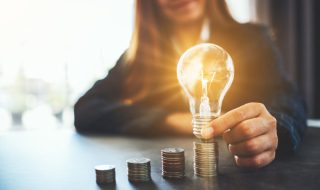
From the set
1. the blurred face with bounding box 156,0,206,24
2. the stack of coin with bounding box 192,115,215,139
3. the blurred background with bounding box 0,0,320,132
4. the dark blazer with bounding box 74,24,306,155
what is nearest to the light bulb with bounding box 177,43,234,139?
the stack of coin with bounding box 192,115,215,139

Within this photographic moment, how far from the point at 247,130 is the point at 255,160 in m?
0.07

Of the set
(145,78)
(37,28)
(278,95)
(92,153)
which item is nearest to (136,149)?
(92,153)

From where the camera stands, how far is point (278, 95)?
55.5 inches

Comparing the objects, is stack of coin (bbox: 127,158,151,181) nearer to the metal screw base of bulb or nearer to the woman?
the metal screw base of bulb

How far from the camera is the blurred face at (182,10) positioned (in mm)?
1650

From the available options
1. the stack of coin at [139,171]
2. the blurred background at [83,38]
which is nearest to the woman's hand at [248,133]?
the stack of coin at [139,171]

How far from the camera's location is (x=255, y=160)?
0.77 metres

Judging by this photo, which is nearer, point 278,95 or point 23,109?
point 278,95

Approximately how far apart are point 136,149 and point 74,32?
1859mm

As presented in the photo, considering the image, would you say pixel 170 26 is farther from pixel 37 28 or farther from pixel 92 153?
pixel 37 28

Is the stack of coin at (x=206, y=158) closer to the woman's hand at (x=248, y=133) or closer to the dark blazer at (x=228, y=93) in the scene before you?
the woman's hand at (x=248, y=133)

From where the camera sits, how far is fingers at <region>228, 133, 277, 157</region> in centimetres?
75

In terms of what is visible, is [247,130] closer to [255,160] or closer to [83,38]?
[255,160]

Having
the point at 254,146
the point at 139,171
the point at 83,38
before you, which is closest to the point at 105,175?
the point at 139,171
